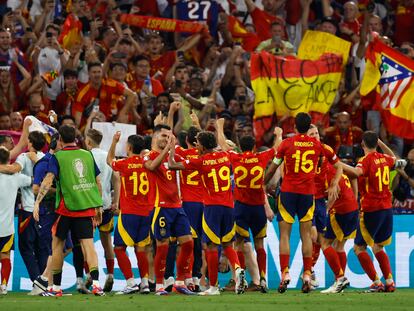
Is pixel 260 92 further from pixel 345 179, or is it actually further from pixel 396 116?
pixel 345 179

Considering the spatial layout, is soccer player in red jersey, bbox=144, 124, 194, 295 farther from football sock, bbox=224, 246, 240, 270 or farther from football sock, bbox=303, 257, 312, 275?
football sock, bbox=303, 257, 312, 275

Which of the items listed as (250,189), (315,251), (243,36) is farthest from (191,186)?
(243,36)

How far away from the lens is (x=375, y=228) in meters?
19.3

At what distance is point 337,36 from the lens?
2656cm

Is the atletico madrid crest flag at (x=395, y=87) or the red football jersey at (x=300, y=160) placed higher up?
the atletico madrid crest flag at (x=395, y=87)

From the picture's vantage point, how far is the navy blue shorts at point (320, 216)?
795 inches

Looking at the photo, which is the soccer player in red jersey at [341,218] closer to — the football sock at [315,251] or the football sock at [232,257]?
the football sock at [315,251]

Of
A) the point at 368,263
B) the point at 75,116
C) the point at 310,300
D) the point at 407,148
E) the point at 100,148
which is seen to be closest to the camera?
the point at 310,300

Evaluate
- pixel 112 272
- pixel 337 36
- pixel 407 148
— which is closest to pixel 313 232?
pixel 112 272

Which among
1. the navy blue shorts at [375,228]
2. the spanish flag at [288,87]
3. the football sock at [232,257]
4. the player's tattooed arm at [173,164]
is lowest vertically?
the football sock at [232,257]

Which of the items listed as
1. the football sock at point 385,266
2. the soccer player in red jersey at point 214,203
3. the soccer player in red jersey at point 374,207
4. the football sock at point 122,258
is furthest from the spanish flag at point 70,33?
the football sock at point 385,266

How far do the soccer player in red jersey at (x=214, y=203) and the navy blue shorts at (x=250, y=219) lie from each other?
107 centimetres

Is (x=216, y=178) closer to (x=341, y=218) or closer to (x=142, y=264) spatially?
(x=142, y=264)

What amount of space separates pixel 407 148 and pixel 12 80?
8.20 m
